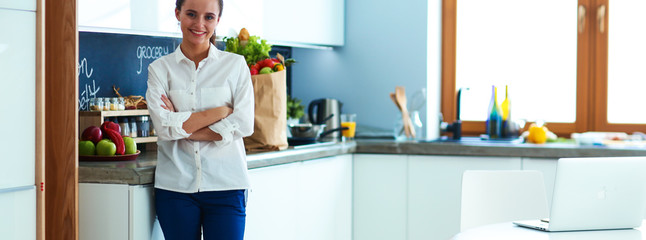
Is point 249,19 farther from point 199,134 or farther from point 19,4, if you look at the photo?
point 19,4

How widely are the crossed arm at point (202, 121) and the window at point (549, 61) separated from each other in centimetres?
214

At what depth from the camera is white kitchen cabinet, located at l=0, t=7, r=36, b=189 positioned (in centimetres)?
236

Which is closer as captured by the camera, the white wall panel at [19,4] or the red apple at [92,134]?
the white wall panel at [19,4]

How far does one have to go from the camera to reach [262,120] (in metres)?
3.42

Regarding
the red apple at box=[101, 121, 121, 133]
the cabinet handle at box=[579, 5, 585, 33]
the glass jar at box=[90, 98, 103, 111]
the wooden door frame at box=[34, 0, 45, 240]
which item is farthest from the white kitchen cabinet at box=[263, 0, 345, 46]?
the wooden door frame at box=[34, 0, 45, 240]

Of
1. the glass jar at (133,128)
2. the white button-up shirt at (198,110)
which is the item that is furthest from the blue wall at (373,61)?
the white button-up shirt at (198,110)

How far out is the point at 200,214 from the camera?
108 inches

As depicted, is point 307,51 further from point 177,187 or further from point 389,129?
point 177,187

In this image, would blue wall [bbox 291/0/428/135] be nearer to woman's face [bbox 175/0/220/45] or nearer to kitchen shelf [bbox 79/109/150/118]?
kitchen shelf [bbox 79/109/150/118]

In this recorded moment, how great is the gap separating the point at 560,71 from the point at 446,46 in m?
0.64

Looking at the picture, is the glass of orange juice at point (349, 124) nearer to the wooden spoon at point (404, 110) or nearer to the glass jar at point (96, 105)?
the wooden spoon at point (404, 110)

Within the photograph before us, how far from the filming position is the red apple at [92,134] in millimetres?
2879

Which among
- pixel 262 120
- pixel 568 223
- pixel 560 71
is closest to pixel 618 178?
pixel 568 223

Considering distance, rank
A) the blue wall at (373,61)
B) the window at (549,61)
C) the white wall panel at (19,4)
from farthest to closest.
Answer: the blue wall at (373,61) → the window at (549,61) → the white wall panel at (19,4)
